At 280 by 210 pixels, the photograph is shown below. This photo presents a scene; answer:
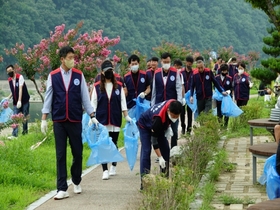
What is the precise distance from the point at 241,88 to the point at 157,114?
9489 mm

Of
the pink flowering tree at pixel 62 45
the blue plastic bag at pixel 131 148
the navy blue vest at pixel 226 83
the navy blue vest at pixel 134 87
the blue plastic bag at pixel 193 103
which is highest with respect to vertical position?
the pink flowering tree at pixel 62 45

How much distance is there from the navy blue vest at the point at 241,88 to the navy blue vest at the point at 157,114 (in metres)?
9.02

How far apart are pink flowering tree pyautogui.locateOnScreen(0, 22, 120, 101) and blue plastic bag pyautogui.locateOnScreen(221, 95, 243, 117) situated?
2787 millimetres

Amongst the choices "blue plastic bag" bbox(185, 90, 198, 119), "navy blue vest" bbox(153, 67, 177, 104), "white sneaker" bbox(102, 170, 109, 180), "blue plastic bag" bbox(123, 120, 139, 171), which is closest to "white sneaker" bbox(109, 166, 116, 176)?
"white sneaker" bbox(102, 170, 109, 180)

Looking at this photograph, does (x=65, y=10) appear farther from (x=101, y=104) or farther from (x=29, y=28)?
(x=101, y=104)

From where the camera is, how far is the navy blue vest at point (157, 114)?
8.17 meters

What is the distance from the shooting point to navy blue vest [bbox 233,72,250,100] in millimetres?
17391

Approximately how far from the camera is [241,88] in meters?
17.4

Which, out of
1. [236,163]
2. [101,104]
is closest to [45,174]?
[101,104]

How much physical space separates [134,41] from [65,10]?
933 cm

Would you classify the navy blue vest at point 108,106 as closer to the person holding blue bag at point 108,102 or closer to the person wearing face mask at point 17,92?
the person holding blue bag at point 108,102

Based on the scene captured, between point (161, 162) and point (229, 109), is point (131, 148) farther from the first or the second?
point (229, 109)

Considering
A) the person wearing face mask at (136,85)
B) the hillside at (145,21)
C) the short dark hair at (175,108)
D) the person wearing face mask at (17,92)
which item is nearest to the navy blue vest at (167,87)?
the person wearing face mask at (136,85)

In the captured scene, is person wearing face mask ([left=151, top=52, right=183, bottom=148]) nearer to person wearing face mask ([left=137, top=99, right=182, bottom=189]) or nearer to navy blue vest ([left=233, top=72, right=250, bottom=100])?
person wearing face mask ([left=137, top=99, right=182, bottom=189])
